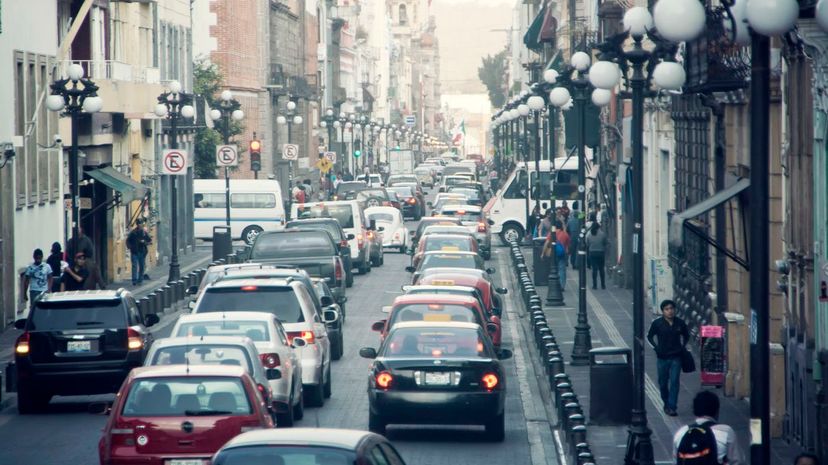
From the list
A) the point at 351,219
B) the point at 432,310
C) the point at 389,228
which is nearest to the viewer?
the point at 432,310

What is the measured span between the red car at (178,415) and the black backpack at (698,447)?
13.1ft

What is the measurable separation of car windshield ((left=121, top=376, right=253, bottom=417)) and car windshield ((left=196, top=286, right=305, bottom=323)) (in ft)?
24.9

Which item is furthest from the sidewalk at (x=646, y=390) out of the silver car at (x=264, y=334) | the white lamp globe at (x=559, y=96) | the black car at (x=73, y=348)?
the black car at (x=73, y=348)

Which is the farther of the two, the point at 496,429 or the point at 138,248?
the point at 138,248

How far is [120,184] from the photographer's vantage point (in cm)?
4497

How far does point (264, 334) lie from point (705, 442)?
26.8 ft

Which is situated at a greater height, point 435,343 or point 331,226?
point 331,226

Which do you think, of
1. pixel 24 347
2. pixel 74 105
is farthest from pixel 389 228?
pixel 24 347

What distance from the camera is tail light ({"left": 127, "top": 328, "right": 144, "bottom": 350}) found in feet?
75.6

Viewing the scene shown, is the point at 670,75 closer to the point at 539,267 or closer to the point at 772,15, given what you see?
the point at 772,15

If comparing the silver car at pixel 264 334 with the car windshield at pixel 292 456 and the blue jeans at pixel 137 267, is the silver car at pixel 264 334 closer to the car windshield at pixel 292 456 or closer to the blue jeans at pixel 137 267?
the car windshield at pixel 292 456

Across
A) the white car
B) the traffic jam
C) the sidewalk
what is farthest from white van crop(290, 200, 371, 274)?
the traffic jam

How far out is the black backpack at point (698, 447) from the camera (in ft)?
44.5

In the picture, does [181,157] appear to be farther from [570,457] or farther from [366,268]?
[570,457]
